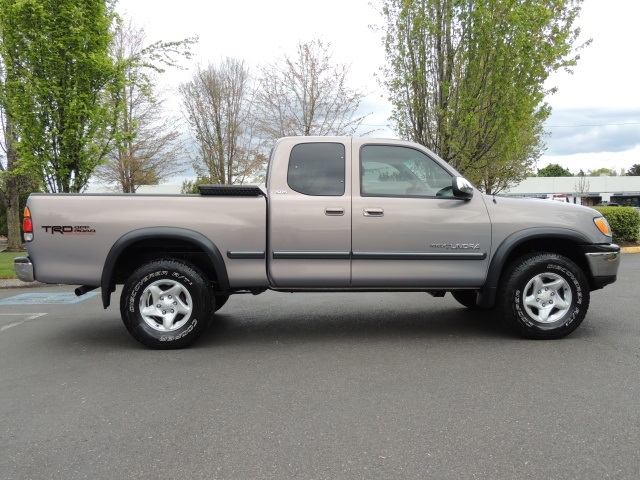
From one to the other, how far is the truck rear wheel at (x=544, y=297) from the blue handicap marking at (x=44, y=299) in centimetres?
641

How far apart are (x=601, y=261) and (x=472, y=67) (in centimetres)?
970

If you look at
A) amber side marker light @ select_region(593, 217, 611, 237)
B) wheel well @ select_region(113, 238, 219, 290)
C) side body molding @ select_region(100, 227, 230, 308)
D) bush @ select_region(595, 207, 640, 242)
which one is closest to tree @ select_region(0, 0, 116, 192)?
wheel well @ select_region(113, 238, 219, 290)

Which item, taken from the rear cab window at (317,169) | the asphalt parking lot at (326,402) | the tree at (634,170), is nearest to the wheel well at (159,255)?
the asphalt parking lot at (326,402)

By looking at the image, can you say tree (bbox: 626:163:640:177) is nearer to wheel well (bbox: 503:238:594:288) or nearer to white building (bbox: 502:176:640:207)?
white building (bbox: 502:176:640:207)

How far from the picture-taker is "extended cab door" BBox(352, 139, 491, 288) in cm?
514

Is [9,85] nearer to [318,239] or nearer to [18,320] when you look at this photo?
[18,320]

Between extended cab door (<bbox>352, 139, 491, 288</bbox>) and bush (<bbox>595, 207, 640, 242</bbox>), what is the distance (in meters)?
13.0

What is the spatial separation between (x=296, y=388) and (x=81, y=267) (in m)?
2.57

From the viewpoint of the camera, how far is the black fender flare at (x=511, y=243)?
17.0ft

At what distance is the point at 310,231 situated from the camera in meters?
5.11

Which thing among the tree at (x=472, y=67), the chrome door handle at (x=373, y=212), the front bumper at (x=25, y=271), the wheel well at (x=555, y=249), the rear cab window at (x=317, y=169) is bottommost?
the front bumper at (x=25, y=271)

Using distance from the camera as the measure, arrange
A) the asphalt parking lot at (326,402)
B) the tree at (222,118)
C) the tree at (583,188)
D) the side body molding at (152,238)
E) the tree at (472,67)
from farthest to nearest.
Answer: the tree at (583,188) < the tree at (222,118) < the tree at (472,67) < the side body molding at (152,238) < the asphalt parking lot at (326,402)

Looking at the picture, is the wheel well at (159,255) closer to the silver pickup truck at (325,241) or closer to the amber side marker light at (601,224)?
the silver pickup truck at (325,241)

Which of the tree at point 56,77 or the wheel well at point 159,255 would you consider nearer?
the wheel well at point 159,255
